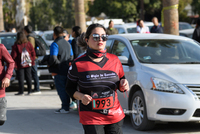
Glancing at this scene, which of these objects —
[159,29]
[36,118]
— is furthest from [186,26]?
[36,118]

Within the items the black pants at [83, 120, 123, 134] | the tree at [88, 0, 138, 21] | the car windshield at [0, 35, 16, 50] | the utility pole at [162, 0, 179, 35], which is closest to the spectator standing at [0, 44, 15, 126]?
the black pants at [83, 120, 123, 134]

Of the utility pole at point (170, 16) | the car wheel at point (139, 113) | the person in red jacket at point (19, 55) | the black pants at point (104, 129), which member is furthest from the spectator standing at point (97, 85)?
the person in red jacket at point (19, 55)

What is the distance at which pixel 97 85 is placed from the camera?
3.67m

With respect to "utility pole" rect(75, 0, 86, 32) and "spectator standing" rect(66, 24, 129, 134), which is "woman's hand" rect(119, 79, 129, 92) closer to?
"spectator standing" rect(66, 24, 129, 134)

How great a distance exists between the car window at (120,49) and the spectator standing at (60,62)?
46.4 inches

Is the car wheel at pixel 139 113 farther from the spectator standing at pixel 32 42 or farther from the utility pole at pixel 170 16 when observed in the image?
the spectator standing at pixel 32 42

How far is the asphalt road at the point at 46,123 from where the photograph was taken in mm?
6496

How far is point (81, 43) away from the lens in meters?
6.05

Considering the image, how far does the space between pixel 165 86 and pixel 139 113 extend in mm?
753

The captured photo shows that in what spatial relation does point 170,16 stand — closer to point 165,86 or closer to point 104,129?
point 165,86

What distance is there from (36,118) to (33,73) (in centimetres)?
358

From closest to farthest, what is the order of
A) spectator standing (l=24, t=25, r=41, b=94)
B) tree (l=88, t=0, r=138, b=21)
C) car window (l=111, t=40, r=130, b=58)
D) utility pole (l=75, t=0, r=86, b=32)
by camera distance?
car window (l=111, t=40, r=130, b=58) → spectator standing (l=24, t=25, r=41, b=94) → utility pole (l=75, t=0, r=86, b=32) → tree (l=88, t=0, r=138, b=21)

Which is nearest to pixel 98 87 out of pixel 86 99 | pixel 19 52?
pixel 86 99

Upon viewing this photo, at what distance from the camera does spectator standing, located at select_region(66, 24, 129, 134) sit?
3.66 metres
